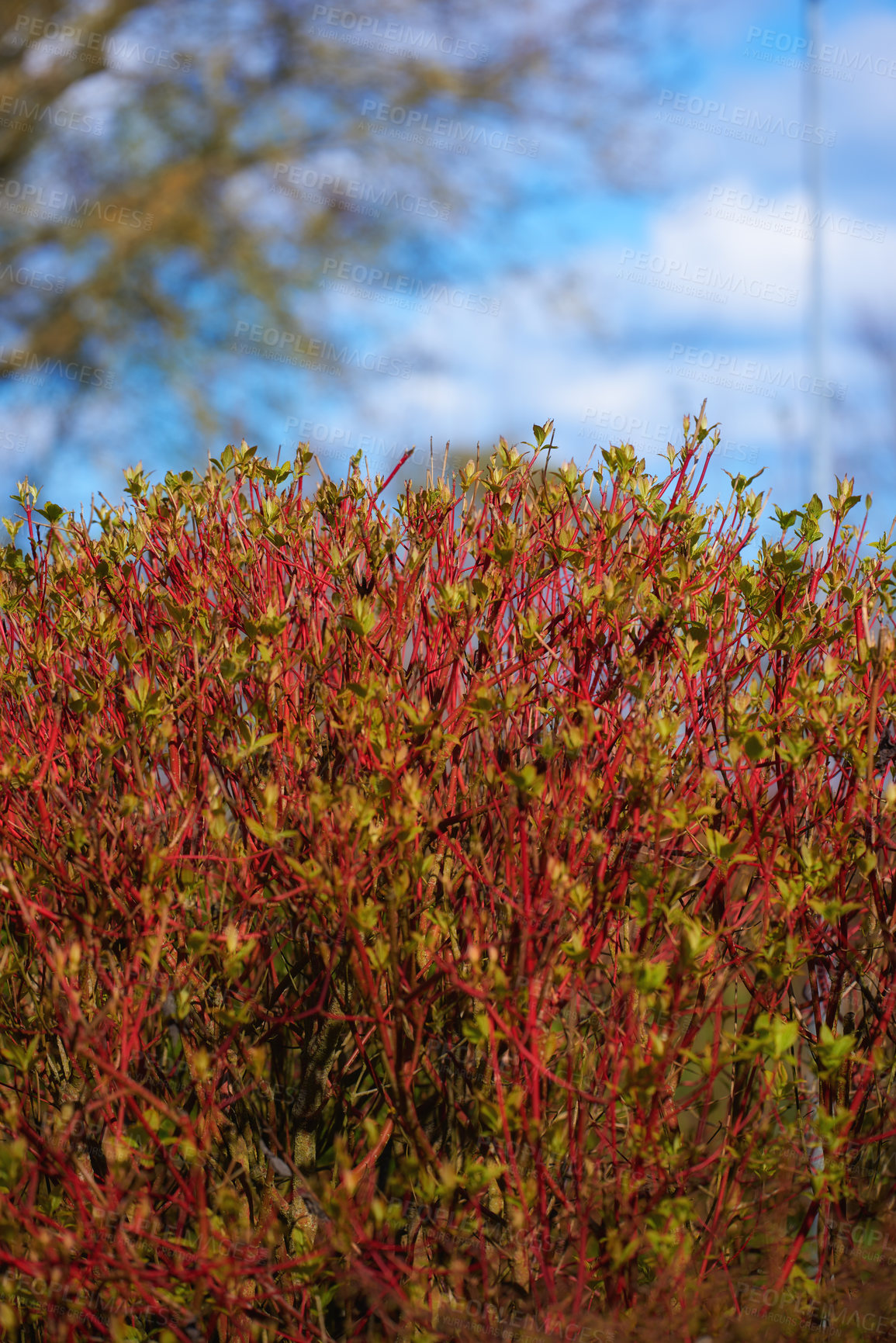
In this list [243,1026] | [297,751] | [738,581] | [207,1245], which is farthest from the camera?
[738,581]

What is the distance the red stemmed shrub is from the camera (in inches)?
86.7

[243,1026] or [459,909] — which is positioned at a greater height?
[459,909]

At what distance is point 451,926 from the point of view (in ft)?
8.35

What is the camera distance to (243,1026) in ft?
9.05

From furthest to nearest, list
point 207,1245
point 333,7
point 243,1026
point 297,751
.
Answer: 1. point 333,7
2. point 243,1026
3. point 297,751
4. point 207,1245

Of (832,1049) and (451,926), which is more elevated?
(451,926)

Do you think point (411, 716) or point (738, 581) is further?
point (738, 581)

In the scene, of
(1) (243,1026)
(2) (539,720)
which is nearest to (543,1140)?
(1) (243,1026)

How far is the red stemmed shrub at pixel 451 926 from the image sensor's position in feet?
7.22

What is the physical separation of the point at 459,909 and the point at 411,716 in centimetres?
54

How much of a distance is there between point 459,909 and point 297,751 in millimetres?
512

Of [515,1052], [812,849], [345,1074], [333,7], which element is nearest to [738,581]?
[812,849]

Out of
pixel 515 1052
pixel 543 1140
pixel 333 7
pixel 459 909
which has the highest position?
pixel 333 7

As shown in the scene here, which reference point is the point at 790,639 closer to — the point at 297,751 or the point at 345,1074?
the point at 297,751
